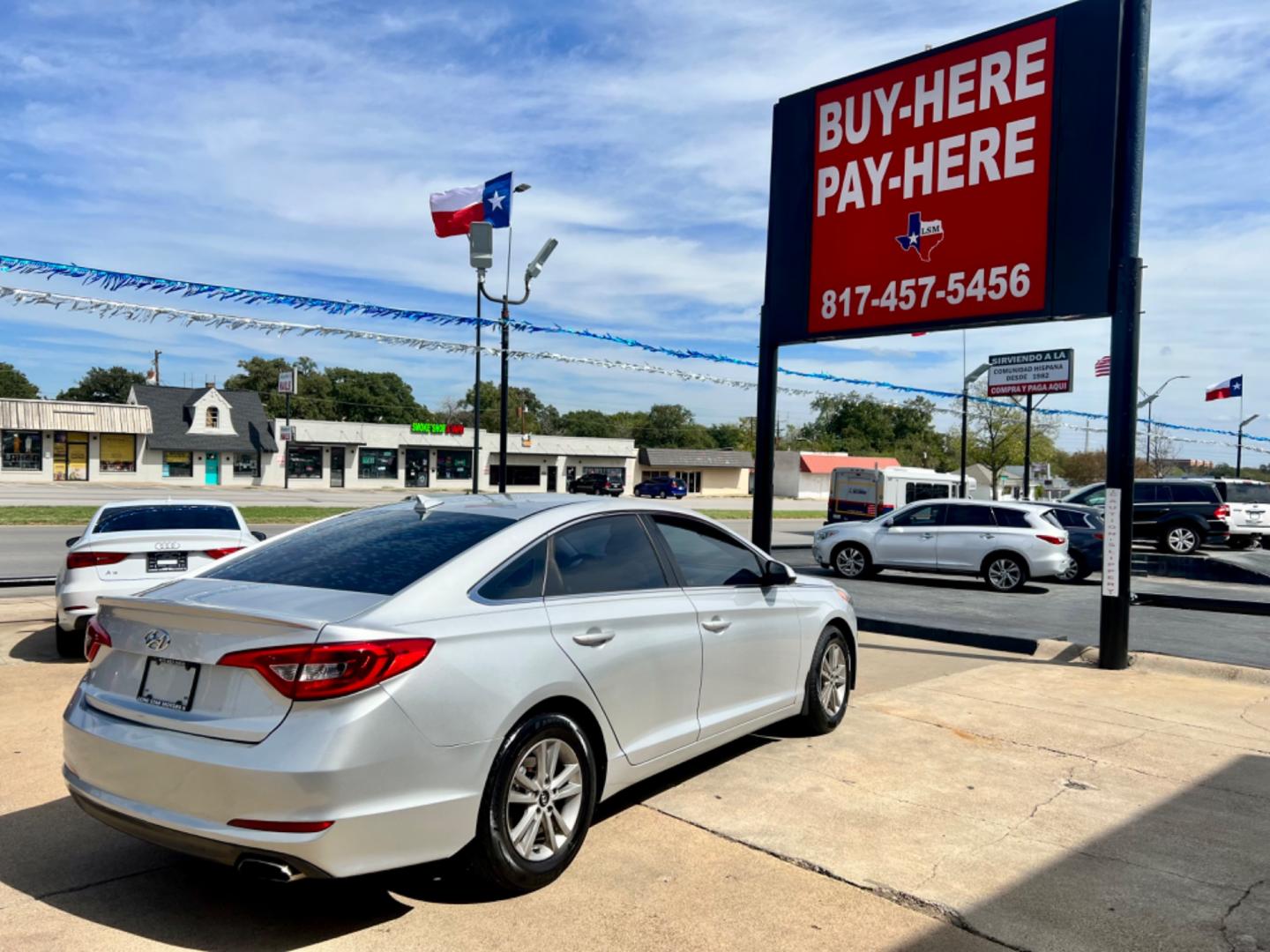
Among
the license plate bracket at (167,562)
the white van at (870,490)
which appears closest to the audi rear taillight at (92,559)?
the license plate bracket at (167,562)

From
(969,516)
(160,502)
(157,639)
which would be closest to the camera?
(157,639)

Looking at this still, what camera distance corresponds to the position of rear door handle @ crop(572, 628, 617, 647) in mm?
4078

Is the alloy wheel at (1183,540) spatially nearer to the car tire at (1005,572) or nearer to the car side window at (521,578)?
the car tire at (1005,572)

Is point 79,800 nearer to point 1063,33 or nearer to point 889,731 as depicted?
point 889,731

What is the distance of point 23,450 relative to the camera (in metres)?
54.2

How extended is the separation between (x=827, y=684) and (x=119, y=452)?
199 feet

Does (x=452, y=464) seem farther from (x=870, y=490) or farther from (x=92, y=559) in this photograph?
(x=92, y=559)

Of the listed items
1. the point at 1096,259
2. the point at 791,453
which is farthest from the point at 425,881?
the point at 791,453

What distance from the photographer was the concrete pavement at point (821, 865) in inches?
139

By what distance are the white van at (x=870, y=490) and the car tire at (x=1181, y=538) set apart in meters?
8.92

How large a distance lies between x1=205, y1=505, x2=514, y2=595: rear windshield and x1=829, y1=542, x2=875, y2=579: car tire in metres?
13.7

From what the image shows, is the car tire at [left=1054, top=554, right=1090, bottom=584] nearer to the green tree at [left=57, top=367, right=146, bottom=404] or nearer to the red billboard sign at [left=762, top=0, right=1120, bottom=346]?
the red billboard sign at [left=762, top=0, right=1120, bottom=346]

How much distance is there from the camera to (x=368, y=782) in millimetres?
3230

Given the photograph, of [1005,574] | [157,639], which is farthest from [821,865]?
[1005,574]
